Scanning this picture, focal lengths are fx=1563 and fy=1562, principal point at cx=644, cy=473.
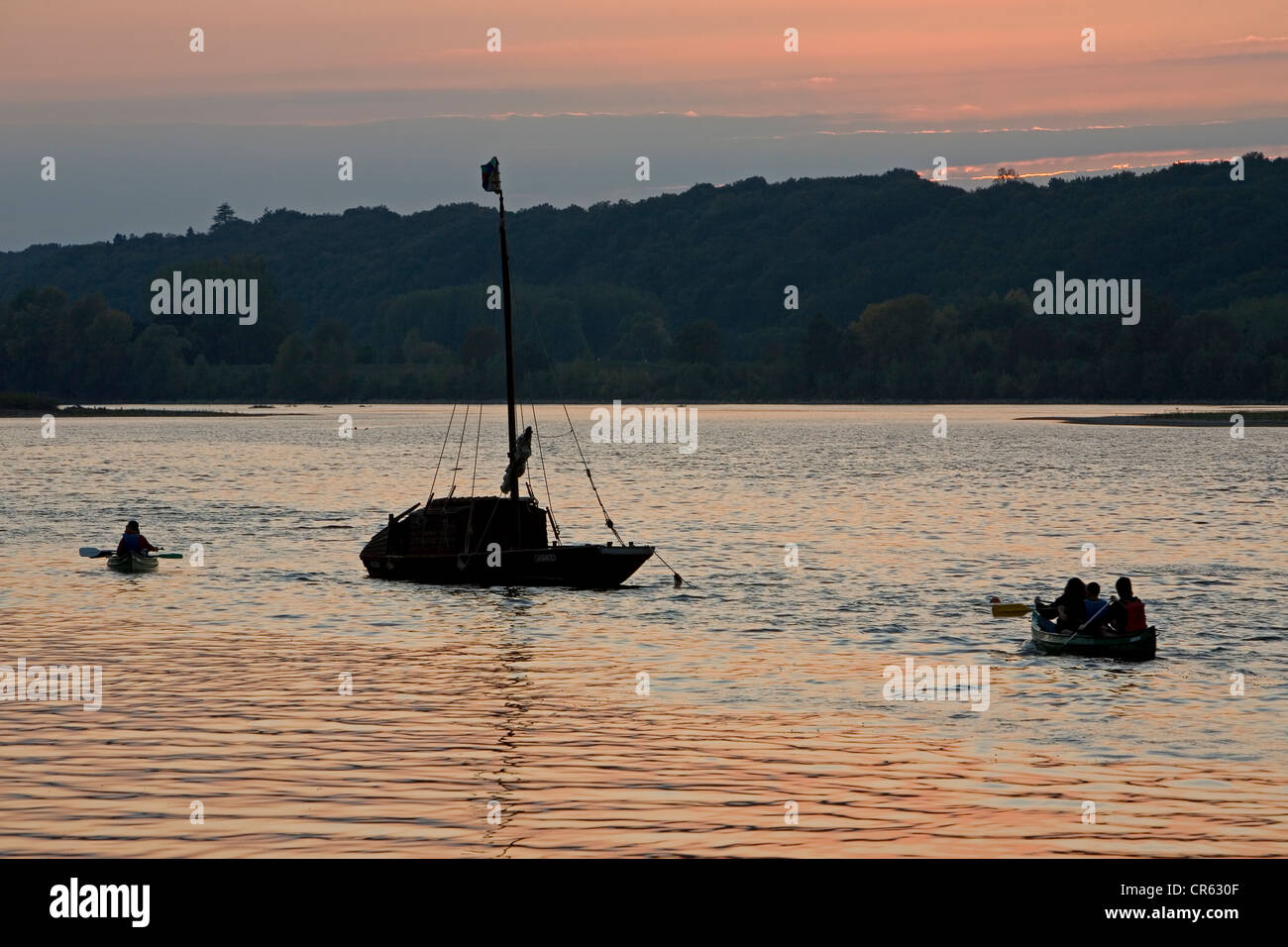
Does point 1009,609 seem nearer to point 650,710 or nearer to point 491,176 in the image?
point 650,710

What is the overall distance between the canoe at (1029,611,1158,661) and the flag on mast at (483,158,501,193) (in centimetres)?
2600

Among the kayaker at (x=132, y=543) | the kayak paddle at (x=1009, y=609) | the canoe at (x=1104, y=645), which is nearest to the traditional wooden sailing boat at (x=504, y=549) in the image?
the kayaker at (x=132, y=543)

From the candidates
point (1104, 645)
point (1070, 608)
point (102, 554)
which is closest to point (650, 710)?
point (1104, 645)

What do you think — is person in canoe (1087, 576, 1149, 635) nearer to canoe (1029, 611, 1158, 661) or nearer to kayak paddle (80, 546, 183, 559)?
canoe (1029, 611, 1158, 661)

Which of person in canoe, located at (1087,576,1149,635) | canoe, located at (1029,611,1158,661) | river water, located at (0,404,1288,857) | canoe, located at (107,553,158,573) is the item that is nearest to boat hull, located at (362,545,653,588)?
river water, located at (0,404,1288,857)

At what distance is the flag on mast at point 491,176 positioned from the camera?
53031 millimetres

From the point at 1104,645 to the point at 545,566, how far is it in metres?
20.8

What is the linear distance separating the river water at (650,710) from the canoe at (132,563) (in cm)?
78

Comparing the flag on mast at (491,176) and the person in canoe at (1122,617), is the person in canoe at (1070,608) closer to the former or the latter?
the person in canoe at (1122,617)

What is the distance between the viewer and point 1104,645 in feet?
115
